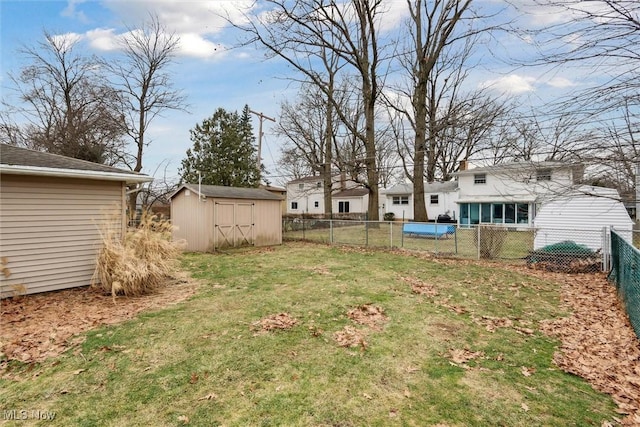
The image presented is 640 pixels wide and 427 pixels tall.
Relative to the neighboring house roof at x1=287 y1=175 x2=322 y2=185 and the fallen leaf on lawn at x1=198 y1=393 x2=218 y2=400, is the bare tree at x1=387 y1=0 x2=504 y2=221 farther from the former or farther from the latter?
the fallen leaf on lawn at x1=198 y1=393 x2=218 y2=400

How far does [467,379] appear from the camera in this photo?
3232mm

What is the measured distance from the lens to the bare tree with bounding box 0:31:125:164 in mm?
19000

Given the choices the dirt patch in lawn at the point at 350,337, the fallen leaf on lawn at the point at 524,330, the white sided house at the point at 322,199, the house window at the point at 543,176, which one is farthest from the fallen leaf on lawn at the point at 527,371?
the white sided house at the point at 322,199

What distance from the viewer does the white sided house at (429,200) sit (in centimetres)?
2830

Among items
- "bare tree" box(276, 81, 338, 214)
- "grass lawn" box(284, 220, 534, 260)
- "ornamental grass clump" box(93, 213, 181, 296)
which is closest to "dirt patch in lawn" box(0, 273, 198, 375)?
"ornamental grass clump" box(93, 213, 181, 296)

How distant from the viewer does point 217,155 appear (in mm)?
25328

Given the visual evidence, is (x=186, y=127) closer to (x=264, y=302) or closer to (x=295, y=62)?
(x=295, y=62)

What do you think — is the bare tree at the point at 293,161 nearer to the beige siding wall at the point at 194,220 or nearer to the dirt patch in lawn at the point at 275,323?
the beige siding wall at the point at 194,220

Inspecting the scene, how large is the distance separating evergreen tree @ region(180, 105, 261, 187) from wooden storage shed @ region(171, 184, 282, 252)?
10853 mm

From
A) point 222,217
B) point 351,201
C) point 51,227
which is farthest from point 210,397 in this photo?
point 351,201

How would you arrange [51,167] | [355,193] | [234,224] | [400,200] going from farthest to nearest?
[355,193] → [400,200] → [234,224] → [51,167]

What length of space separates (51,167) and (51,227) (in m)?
1.17

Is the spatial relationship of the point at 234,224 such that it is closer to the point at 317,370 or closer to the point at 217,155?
the point at 317,370

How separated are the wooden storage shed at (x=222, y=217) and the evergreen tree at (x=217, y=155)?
35.6 feet
